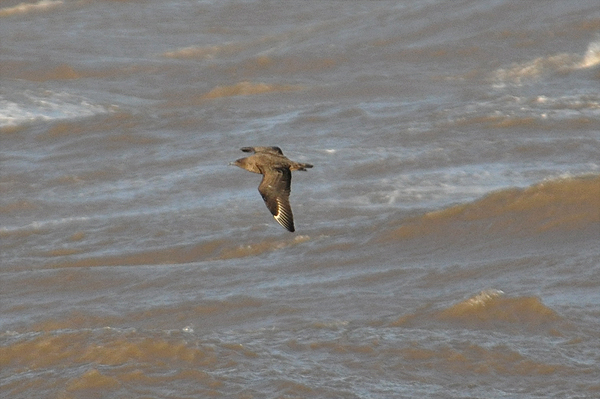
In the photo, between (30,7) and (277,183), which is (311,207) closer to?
(277,183)

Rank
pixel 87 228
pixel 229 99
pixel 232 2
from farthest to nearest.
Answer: pixel 232 2 → pixel 229 99 → pixel 87 228

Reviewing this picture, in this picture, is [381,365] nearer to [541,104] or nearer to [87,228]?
[87,228]

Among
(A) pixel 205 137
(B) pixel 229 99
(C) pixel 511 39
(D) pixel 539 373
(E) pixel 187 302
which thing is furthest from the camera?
(C) pixel 511 39

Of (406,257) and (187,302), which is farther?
(406,257)

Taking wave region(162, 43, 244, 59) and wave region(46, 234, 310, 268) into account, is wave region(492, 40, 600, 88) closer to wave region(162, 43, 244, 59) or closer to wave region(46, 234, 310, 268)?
wave region(162, 43, 244, 59)

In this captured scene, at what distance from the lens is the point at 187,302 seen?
10531 mm

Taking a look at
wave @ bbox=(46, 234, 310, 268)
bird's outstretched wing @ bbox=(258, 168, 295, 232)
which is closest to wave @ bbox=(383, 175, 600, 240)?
wave @ bbox=(46, 234, 310, 268)

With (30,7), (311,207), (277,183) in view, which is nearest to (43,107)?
(311,207)

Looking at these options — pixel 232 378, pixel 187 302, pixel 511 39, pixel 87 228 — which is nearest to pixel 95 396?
pixel 232 378

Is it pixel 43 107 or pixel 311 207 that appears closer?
pixel 311 207

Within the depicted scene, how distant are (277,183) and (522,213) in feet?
14.0

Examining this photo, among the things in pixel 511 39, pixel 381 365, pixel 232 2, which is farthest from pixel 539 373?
pixel 232 2

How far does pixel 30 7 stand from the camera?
24.1m

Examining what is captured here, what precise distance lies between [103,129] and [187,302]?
6.44 m
